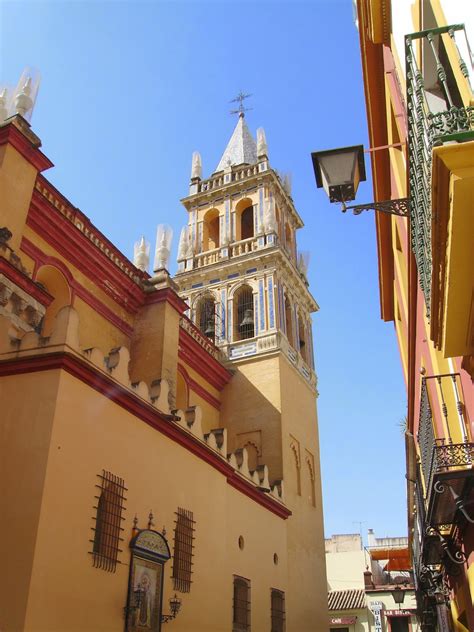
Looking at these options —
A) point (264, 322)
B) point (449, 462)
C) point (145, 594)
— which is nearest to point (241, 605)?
point (145, 594)

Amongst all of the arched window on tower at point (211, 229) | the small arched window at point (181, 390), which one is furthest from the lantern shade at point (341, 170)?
the arched window on tower at point (211, 229)

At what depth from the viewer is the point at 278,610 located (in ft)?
47.1

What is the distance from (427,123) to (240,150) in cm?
2238

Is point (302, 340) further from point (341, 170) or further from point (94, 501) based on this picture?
point (341, 170)

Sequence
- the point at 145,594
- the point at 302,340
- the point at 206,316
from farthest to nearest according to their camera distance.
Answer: the point at 302,340 < the point at 206,316 < the point at 145,594

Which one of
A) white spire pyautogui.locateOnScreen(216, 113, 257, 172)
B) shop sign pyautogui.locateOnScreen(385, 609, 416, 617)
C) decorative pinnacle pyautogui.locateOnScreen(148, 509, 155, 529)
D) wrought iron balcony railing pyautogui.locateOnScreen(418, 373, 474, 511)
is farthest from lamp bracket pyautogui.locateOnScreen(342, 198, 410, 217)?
shop sign pyautogui.locateOnScreen(385, 609, 416, 617)

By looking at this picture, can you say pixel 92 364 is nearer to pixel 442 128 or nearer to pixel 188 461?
pixel 188 461

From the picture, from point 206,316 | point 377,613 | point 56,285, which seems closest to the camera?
point 56,285

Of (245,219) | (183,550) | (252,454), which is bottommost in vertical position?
(183,550)

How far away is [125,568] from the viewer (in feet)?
28.2

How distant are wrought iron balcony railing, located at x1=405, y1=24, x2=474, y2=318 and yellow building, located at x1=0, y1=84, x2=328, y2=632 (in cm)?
521

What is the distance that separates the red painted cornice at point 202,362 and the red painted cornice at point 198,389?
34 cm

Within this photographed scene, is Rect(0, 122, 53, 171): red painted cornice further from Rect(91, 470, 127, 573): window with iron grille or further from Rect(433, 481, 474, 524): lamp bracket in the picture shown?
Rect(433, 481, 474, 524): lamp bracket

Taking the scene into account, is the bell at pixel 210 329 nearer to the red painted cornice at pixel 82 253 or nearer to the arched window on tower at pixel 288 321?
the arched window on tower at pixel 288 321
